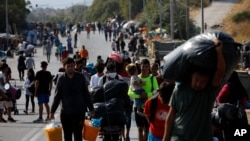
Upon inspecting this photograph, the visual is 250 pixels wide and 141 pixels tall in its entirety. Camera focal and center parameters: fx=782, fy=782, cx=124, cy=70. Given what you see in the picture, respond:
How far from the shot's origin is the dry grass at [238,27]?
62.7 m

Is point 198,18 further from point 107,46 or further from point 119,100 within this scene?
point 119,100

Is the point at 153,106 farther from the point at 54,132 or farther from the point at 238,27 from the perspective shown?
the point at 238,27

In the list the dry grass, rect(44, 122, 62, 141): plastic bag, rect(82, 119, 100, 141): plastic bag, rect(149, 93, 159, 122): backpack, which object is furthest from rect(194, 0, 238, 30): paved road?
rect(149, 93, 159, 122): backpack

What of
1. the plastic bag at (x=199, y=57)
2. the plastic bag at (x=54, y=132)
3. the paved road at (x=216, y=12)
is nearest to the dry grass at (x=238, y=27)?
the paved road at (x=216, y=12)

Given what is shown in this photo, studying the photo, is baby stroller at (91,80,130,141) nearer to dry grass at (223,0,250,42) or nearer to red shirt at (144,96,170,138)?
red shirt at (144,96,170,138)

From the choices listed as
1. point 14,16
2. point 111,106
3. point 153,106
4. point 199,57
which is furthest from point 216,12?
point 199,57

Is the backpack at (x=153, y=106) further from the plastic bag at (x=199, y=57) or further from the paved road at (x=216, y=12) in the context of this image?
the paved road at (x=216, y=12)

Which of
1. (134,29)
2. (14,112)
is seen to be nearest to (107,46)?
(134,29)

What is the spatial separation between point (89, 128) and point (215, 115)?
2.88 metres

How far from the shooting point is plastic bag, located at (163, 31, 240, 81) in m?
7.43

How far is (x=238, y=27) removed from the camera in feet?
227

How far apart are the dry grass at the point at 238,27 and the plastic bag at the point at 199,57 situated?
51332mm

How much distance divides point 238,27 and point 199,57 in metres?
62.5

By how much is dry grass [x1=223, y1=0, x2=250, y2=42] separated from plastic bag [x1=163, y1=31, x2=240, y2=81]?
168 feet
